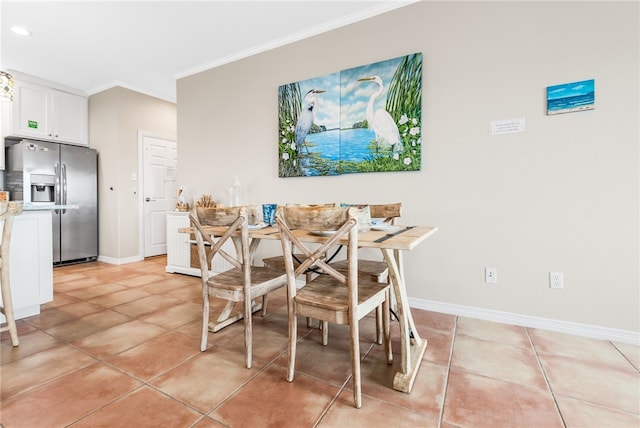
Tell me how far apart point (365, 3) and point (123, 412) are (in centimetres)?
331

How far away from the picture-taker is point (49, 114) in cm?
430

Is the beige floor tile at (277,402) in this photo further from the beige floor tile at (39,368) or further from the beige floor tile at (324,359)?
the beige floor tile at (39,368)

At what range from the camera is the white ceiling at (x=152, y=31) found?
8.91 feet

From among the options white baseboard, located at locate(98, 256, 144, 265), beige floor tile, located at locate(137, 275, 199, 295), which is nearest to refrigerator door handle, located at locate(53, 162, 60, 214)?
white baseboard, located at locate(98, 256, 144, 265)

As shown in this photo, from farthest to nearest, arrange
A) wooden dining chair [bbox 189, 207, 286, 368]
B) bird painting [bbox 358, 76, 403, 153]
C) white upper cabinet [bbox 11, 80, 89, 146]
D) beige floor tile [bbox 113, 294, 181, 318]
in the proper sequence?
white upper cabinet [bbox 11, 80, 89, 146] → bird painting [bbox 358, 76, 403, 153] → beige floor tile [bbox 113, 294, 181, 318] → wooden dining chair [bbox 189, 207, 286, 368]

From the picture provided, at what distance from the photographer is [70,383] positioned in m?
1.55

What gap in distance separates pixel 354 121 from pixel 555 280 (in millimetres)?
2049

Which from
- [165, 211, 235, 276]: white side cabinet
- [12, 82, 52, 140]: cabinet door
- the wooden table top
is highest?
[12, 82, 52, 140]: cabinet door

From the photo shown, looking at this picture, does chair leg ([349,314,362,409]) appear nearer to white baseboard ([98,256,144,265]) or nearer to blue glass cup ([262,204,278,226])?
blue glass cup ([262,204,278,226])

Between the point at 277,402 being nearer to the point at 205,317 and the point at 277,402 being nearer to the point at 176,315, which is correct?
the point at 205,317

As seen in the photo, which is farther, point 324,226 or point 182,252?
point 182,252

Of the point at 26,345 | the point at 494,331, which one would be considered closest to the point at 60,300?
the point at 26,345

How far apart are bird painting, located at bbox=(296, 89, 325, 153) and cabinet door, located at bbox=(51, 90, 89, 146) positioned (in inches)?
149

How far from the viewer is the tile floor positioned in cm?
132
